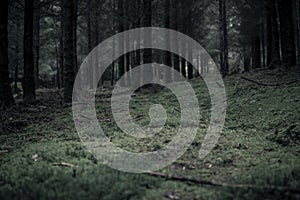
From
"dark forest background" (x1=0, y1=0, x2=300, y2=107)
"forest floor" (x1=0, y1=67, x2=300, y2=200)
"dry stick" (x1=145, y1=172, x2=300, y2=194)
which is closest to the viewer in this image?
"dry stick" (x1=145, y1=172, x2=300, y2=194)

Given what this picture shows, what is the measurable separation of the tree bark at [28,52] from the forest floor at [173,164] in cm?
409

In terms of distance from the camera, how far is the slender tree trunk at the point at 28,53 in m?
14.7

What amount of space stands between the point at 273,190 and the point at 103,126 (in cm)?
527

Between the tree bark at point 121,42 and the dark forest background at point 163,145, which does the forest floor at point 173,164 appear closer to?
the dark forest background at point 163,145

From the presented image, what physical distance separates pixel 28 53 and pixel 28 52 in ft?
0.13

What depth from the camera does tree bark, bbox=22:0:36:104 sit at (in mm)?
14734

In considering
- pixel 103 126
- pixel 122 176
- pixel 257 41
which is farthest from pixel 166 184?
pixel 257 41

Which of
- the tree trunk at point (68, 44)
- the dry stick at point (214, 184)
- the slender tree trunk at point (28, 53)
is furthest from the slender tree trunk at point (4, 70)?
the dry stick at point (214, 184)

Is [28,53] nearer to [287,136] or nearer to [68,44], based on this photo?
[68,44]

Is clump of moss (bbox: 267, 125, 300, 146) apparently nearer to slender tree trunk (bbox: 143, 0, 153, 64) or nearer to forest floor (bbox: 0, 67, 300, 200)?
forest floor (bbox: 0, 67, 300, 200)

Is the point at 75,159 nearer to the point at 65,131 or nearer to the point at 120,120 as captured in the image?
the point at 65,131

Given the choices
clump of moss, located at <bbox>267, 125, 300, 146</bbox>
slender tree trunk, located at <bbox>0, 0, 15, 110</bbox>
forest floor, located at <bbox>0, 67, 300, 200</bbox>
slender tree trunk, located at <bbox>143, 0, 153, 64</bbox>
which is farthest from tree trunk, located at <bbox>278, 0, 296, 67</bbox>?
slender tree trunk, located at <bbox>0, 0, 15, 110</bbox>

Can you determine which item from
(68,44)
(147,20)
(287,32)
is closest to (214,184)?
(68,44)

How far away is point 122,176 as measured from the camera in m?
5.23
